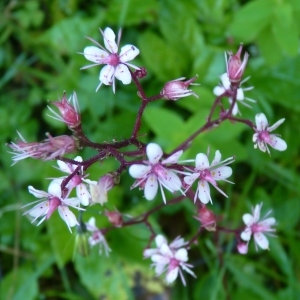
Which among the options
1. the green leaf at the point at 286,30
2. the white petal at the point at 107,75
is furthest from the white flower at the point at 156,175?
the green leaf at the point at 286,30

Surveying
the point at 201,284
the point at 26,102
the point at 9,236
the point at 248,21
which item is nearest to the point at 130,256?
the point at 201,284

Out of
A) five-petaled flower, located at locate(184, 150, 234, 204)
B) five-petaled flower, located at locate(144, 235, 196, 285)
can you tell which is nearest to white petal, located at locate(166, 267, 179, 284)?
five-petaled flower, located at locate(144, 235, 196, 285)

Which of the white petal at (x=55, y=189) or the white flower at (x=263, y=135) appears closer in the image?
the white petal at (x=55, y=189)

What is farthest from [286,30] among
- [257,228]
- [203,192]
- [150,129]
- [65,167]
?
[65,167]

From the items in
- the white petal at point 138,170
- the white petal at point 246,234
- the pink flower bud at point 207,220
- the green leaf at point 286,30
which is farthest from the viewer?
the green leaf at point 286,30

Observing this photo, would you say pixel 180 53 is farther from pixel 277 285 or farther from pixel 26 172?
pixel 277 285

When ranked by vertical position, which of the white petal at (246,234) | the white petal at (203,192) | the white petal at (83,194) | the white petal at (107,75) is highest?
the white petal at (107,75)

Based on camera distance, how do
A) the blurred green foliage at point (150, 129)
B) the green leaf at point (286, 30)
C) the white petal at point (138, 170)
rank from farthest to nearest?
1. the blurred green foliage at point (150, 129)
2. the green leaf at point (286, 30)
3. the white petal at point (138, 170)

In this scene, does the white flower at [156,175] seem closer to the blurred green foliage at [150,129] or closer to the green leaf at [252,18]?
the blurred green foliage at [150,129]
